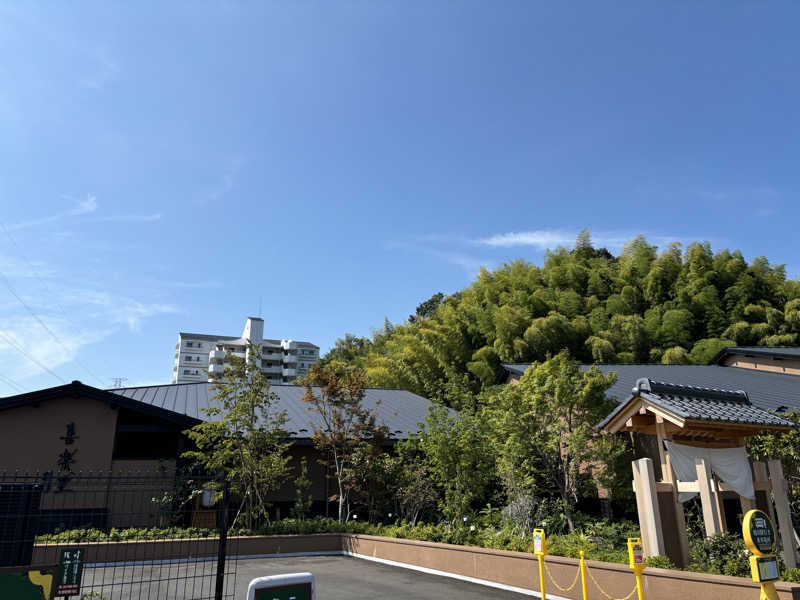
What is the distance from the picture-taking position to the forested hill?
2484cm

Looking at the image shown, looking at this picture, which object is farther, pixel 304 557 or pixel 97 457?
pixel 97 457

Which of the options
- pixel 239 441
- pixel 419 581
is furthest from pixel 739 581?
pixel 239 441

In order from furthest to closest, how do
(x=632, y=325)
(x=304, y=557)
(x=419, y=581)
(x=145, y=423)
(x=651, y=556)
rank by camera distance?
(x=632, y=325), (x=145, y=423), (x=304, y=557), (x=419, y=581), (x=651, y=556)

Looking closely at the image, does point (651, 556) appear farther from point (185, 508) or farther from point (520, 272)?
point (520, 272)

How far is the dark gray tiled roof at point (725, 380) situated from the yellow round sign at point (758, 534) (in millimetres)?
10250

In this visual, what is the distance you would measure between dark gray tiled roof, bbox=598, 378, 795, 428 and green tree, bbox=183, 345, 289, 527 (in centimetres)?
930

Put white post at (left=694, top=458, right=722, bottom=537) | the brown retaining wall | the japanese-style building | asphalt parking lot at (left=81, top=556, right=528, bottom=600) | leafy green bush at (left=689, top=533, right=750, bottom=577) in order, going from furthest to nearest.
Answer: the japanese-style building < asphalt parking lot at (left=81, top=556, right=528, bottom=600) < white post at (left=694, top=458, right=722, bottom=537) < leafy green bush at (left=689, top=533, right=750, bottom=577) < the brown retaining wall

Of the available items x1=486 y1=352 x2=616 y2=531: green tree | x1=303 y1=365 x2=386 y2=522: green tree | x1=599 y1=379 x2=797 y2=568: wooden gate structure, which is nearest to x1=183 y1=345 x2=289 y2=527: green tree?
x1=303 y1=365 x2=386 y2=522: green tree

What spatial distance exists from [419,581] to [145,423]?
10.7 m

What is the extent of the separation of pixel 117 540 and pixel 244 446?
142 inches

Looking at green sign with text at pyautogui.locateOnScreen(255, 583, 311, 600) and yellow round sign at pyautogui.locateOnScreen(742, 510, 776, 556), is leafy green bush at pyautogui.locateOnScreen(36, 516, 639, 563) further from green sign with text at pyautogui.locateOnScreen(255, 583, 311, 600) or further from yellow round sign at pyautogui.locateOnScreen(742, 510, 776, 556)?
green sign with text at pyautogui.locateOnScreen(255, 583, 311, 600)

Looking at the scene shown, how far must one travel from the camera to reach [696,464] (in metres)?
8.53

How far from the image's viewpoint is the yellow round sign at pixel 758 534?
200 inches

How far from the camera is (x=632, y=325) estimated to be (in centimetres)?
2472
